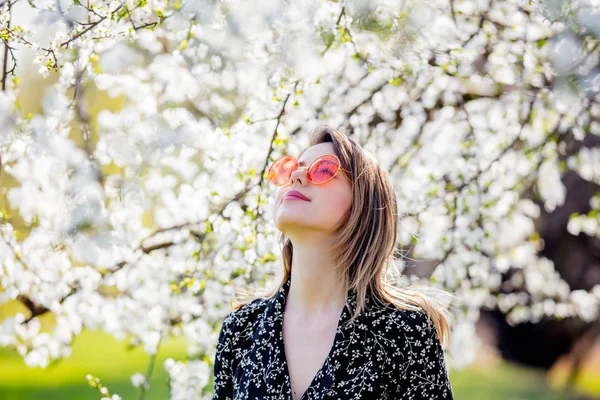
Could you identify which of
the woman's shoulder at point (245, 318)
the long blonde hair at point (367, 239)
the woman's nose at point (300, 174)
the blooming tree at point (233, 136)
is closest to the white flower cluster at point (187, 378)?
the blooming tree at point (233, 136)

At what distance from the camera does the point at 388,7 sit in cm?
266

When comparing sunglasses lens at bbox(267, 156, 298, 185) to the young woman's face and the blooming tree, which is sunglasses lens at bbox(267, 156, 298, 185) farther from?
the blooming tree

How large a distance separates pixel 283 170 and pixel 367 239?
29 cm

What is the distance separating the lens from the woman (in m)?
2.02

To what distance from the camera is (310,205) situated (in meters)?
2.08

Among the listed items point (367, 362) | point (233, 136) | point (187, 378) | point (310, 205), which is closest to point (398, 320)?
point (367, 362)

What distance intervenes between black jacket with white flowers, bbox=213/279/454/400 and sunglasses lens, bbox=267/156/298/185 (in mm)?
346

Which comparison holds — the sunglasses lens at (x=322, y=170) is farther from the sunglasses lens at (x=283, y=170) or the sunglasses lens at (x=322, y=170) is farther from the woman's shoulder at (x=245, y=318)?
the woman's shoulder at (x=245, y=318)

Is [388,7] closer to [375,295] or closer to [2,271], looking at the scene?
[375,295]

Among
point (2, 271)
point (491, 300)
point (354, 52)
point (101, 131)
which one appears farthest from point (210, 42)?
point (491, 300)

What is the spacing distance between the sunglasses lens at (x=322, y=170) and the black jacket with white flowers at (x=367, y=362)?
309 millimetres

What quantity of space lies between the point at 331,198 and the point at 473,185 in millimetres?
2014

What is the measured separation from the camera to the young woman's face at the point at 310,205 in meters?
2.06

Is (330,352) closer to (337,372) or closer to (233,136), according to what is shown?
(337,372)
